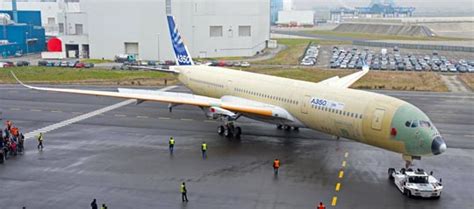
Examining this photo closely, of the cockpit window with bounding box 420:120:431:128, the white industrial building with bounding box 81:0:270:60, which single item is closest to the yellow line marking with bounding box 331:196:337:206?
the cockpit window with bounding box 420:120:431:128

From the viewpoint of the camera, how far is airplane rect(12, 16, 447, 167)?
3375 cm

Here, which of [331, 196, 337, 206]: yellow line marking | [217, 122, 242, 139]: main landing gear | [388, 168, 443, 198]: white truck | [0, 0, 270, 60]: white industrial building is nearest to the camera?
[331, 196, 337, 206]: yellow line marking

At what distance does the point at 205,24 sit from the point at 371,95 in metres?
95.7

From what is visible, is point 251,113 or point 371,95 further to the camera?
point 251,113

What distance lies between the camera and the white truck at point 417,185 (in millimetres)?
31688

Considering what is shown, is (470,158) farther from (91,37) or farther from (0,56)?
(0,56)

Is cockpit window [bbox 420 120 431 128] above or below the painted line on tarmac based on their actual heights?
above

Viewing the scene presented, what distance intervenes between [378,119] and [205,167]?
44.6 feet

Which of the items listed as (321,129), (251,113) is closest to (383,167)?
(321,129)

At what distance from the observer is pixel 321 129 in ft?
134

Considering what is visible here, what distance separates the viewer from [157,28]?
124 m

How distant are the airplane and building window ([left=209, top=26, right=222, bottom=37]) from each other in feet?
232

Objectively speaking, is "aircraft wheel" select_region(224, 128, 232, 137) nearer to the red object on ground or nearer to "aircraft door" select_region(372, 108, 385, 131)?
"aircraft door" select_region(372, 108, 385, 131)

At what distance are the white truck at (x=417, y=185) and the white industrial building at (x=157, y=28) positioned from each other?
97.4 metres
